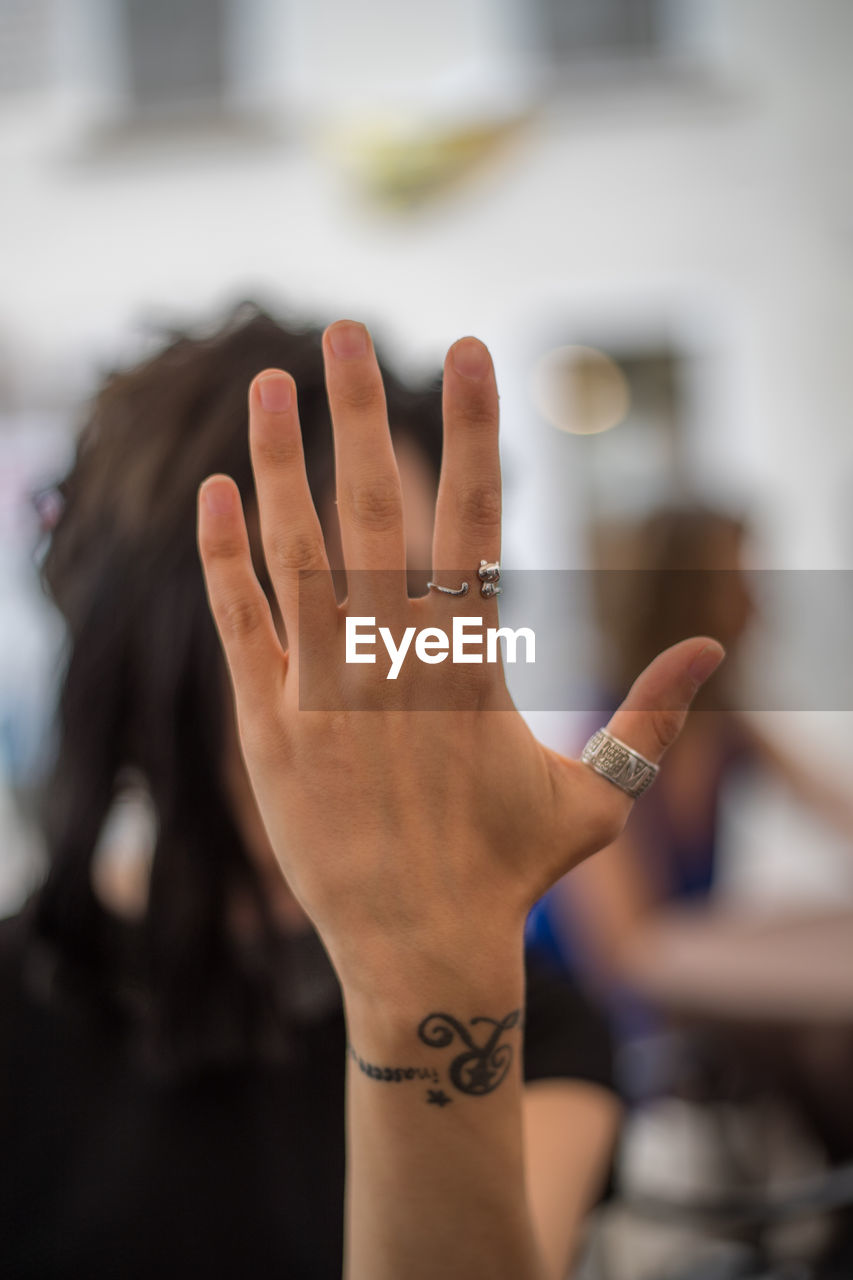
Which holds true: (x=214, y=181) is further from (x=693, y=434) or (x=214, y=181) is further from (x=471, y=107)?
(x=693, y=434)

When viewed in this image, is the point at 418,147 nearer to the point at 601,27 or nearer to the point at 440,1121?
the point at 601,27

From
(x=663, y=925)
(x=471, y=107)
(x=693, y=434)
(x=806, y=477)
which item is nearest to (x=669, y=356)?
(x=693, y=434)

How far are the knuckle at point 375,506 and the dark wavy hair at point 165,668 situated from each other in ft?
1.01

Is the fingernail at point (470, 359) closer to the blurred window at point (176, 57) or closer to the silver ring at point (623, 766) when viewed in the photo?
the silver ring at point (623, 766)

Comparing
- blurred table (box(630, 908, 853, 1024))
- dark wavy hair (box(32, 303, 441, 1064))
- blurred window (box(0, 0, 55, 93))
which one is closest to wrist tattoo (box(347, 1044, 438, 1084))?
dark wavy hair (box(32, 303, 441, 1064))

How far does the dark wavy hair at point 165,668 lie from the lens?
71 centimetres

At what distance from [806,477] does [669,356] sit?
0.51 meters

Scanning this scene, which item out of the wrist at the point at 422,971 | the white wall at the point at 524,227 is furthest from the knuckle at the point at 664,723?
the white wall at the point at 524,227

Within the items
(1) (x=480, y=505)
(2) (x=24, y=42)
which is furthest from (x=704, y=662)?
(2) (x=24, y=42)

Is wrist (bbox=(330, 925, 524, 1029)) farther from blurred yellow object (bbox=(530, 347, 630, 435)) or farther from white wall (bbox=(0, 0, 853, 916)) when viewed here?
blurred yellow object (bbox=(530, 347, 630, 435))

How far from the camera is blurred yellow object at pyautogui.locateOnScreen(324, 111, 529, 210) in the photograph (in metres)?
2.35

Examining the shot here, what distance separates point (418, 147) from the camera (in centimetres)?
236

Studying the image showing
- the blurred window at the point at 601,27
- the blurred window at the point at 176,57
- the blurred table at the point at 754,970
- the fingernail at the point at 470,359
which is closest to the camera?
the fingernail at the point at 470,359

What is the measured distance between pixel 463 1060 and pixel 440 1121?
0.11 ft
